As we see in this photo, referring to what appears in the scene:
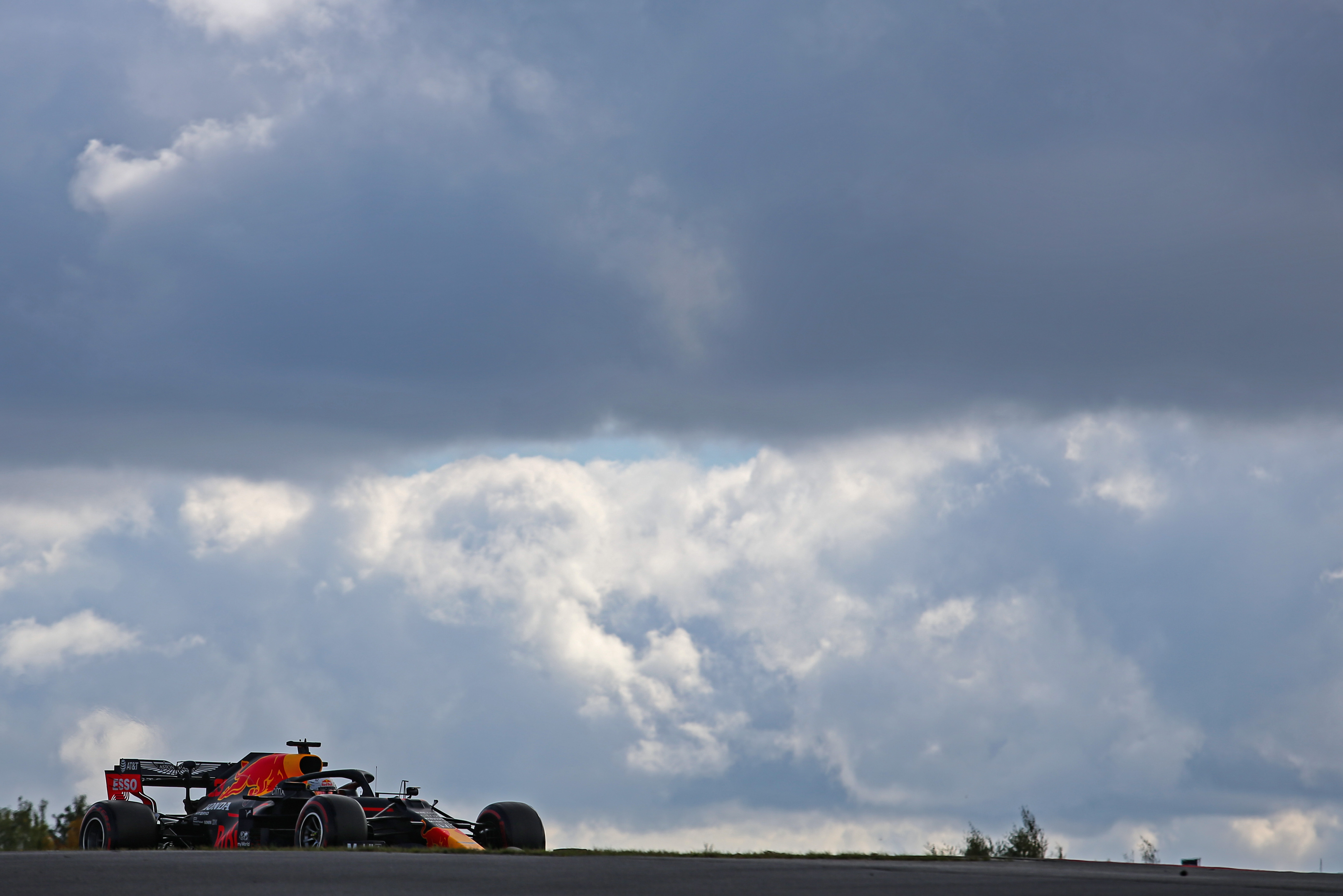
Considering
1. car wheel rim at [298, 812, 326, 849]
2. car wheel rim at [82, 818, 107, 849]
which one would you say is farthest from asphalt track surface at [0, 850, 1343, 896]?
car wheel rim at [82, 818, 107, 849]

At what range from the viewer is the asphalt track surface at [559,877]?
1377cm

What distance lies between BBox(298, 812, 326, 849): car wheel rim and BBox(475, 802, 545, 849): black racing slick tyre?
10.1 feet

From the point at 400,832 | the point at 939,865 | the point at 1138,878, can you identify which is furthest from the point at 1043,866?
the point at 400,832

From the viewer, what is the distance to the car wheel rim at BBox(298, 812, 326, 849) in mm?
22906

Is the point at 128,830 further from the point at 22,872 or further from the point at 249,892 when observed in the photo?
the point at 249,892

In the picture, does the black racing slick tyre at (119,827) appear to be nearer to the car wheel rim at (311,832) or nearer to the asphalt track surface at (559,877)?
the car wheel rim at (311,832)

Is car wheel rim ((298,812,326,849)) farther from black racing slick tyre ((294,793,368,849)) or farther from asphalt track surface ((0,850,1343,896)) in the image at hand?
asphalt track surface ((0,850,1343,896))

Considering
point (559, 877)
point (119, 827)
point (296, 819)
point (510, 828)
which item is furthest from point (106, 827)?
point (559, 877)

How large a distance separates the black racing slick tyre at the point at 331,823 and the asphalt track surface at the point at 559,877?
3092 mm

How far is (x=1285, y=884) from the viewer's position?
1606cm

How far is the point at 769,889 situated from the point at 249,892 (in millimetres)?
4860

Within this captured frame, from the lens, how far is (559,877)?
15328 millimetres

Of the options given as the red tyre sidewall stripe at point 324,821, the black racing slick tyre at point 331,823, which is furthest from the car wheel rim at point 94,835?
the red tyre sidewall stripe at point 324,821

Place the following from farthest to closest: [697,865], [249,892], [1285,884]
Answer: [697,865] < [1285,884] < [249,892]
